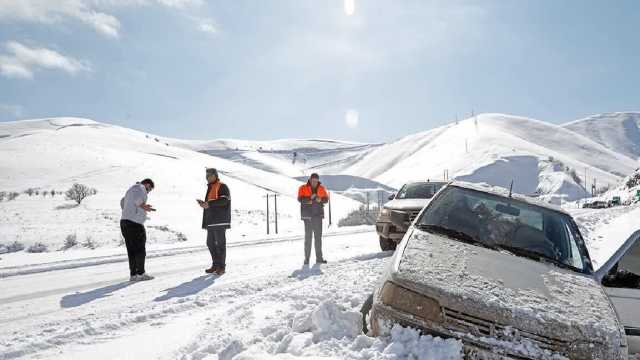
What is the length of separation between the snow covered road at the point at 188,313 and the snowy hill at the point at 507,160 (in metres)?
115

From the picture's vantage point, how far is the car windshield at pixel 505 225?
395 cm

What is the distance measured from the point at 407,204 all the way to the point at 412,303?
671 cm

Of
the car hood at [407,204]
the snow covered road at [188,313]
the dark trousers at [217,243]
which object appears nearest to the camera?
the snow covered road at [188,313]

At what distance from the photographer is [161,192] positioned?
1544 inches

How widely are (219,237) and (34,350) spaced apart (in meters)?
4.10

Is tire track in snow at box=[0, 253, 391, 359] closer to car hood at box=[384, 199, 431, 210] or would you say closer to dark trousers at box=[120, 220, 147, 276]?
dark trousers at box=[120, 220, 147, 276]

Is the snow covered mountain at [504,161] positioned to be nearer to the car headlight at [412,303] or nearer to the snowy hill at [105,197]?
the snowy hill at [105,197]

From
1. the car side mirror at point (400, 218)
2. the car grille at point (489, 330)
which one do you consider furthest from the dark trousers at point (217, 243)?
the car grille at point (489, 330)

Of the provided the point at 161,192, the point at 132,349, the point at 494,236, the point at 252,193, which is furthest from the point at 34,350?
the point at 252,193

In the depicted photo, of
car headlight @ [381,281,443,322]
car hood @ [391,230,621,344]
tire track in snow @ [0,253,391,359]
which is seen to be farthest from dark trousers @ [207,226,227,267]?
Answer: car headlight @ [381,281,443,322]

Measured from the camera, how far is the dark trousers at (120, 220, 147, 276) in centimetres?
744

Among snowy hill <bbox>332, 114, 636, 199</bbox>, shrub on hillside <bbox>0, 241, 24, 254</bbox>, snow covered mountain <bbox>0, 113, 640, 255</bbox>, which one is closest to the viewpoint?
shrub on hillside <bbox>0, 241, 24, 254</bbox>

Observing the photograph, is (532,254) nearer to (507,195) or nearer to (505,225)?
(505,225)

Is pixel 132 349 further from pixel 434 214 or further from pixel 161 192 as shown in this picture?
pixel 161 192
